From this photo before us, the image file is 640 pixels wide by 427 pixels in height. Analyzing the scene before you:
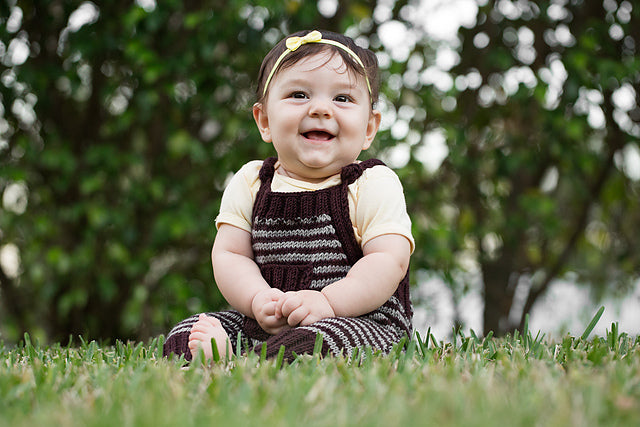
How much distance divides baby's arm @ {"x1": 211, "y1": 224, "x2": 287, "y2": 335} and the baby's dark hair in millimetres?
420

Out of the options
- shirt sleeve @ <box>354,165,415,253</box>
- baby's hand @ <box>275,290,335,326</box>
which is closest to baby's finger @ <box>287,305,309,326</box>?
baby's hand @ <box>275,290,335,326</box>

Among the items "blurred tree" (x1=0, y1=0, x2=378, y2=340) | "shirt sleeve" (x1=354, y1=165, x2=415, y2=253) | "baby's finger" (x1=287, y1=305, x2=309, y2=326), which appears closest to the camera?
"baby's finger" (x1=287, y1=305, x2=309, y2=326)

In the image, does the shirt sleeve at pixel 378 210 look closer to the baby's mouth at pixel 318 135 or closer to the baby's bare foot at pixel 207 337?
the baby's mouth at pixel 318 135

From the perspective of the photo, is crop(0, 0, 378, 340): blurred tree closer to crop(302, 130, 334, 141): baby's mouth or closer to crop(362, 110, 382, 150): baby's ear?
crop(362, 110, 382, 150): baby's ear

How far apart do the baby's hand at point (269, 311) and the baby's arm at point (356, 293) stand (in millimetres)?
20

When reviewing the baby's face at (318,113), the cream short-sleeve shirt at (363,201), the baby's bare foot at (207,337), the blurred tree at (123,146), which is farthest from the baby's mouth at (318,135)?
the blurred tree at (123,146)

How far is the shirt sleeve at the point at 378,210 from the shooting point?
1709 millimetres

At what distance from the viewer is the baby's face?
177 centimetres

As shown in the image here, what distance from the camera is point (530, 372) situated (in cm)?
121

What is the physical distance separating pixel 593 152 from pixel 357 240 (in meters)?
2.29

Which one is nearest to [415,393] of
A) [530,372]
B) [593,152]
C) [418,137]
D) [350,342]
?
[530,372]

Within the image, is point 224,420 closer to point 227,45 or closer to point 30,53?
point 227,45

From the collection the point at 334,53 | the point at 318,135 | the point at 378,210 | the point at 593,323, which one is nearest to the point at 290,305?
the point at 378,210

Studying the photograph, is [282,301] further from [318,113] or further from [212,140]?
[212,140]
